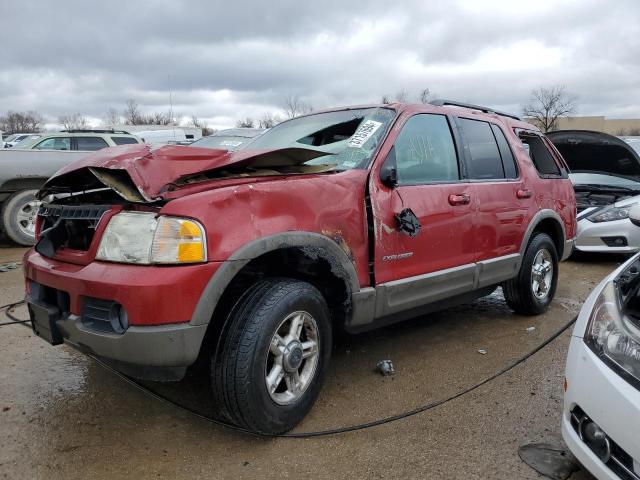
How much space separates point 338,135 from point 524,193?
5.96 feet

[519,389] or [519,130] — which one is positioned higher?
[519,130]

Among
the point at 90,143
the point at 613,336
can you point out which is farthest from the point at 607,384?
the point at 90,143

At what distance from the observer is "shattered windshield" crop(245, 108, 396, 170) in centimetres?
319

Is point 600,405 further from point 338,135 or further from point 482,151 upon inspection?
point 482,151

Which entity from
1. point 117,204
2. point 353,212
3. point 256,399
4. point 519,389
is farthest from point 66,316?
point 519,389

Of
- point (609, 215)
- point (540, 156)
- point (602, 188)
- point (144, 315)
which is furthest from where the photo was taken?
point (602, 188)

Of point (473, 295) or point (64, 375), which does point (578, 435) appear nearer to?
point (473, 295)

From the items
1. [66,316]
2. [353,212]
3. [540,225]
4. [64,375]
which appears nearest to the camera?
[66,316]

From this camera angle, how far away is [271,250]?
252 centimetres

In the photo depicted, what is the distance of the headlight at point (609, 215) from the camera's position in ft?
22.8

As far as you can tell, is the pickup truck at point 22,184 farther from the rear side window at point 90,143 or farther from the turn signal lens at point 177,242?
the turn signal lens at point 177,242

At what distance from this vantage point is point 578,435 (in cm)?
210

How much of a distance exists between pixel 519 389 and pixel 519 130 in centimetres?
256

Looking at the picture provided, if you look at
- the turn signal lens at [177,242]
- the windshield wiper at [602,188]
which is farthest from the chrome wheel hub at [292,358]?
the windshield wiper at [602,188]
